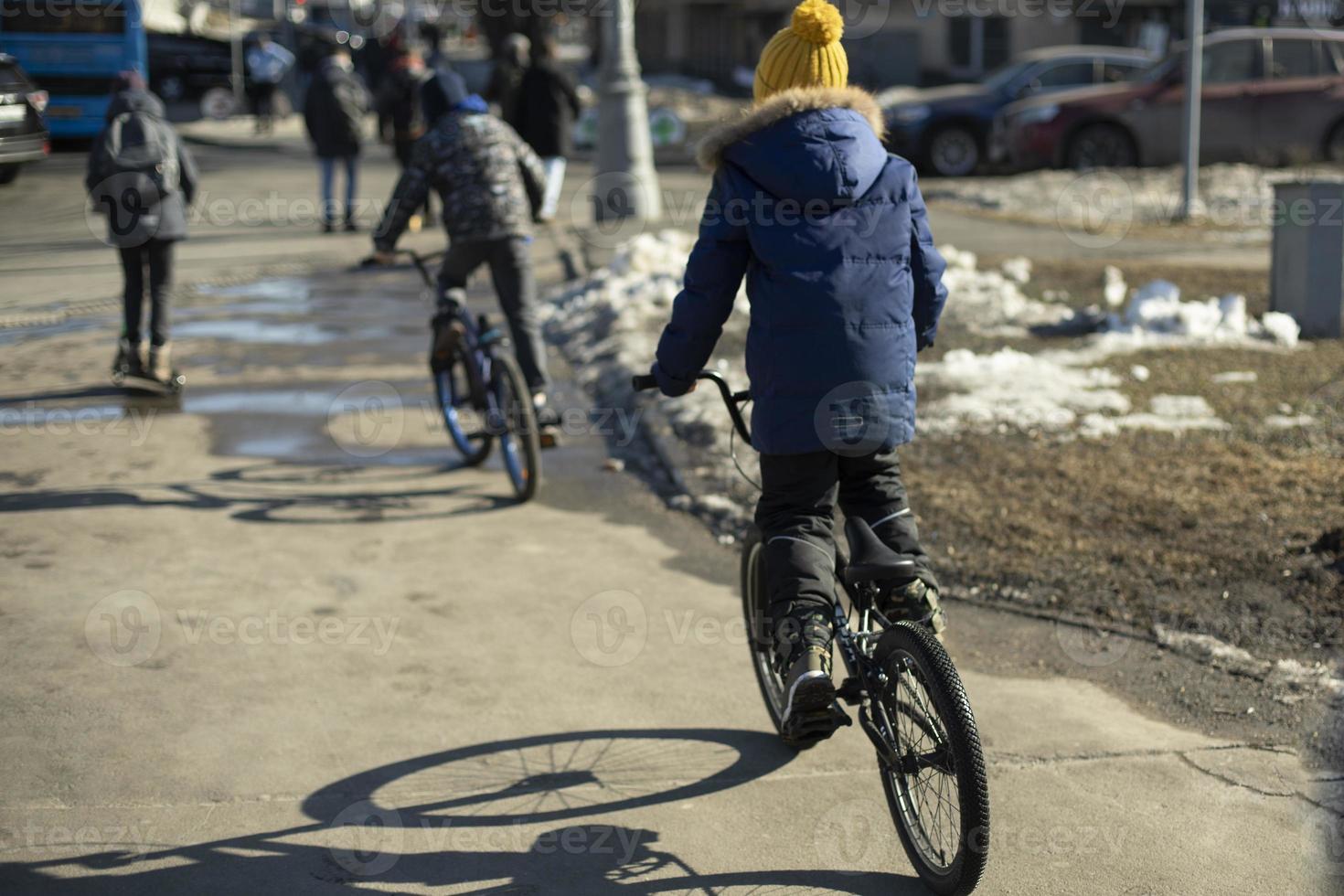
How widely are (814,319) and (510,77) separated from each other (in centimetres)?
1331

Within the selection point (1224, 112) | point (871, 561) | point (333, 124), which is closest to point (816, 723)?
point (871, 561)

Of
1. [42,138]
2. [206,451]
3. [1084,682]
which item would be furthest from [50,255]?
[1084,682]

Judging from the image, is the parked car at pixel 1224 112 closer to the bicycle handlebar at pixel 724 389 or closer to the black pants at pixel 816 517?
the bicycle handlebar at pixel 724 389

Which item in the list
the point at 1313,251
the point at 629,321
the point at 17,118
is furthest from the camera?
the point at 17,118

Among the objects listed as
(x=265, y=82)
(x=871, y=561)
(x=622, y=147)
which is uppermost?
(x=265, y=82)

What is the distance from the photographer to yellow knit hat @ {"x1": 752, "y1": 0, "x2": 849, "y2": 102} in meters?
4.06

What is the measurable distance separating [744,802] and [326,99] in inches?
523

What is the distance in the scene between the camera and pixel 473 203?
726 centimetres

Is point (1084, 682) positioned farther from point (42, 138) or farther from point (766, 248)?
point (42, 138)

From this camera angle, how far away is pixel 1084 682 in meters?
4.96

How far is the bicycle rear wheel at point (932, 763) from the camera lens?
332 cm

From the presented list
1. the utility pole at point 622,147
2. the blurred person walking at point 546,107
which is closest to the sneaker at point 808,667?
the utility pole at point 622,147

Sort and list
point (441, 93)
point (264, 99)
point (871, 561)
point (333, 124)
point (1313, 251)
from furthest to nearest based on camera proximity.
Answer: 1. point (264, 99)
2. point (333, 124)
3. point (1313, 251)
4. point (441, 93)
5. point (871, 561)

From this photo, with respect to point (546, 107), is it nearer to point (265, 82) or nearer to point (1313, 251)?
point (1313, 251)
